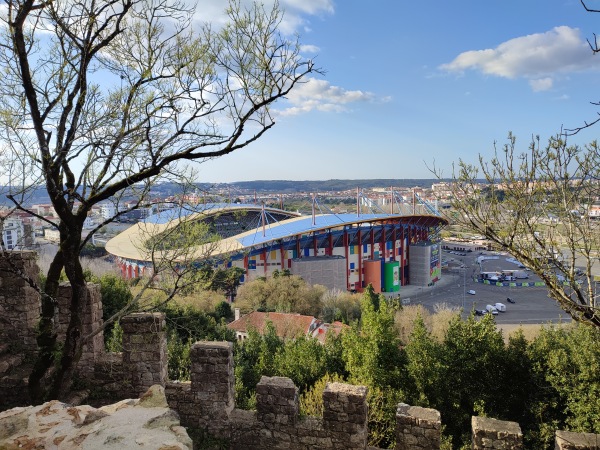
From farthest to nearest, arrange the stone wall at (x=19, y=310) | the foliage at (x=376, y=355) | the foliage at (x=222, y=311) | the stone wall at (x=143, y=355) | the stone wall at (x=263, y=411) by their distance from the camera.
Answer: the foliage at (x=222, y=311)
the foliage at (x=376, y=355)
the stone wall at (x=19, y=310)
the stone wall at (x=143, y=355)
the stone wall at (x=263, y=411)

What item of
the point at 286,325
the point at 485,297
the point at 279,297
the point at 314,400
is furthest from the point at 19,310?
the point at 485,297

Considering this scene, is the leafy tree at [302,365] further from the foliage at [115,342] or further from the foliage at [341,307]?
the foliage at [341,307]

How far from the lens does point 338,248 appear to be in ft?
160

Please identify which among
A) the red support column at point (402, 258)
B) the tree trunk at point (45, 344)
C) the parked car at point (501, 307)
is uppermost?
the tree trunk at point (45, 344)

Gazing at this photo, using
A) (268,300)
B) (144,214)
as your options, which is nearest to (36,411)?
(144,214)

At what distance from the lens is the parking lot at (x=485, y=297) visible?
36.5 meters

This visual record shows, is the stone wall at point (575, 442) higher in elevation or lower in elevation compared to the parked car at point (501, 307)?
higher

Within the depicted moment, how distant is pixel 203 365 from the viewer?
6.02m

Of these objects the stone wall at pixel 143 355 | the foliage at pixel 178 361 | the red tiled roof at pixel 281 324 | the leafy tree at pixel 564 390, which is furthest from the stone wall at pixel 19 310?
the red tiled roof at pixel 281 324

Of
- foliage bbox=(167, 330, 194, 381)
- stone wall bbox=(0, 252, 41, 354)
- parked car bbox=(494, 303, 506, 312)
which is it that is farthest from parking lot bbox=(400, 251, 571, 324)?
stone wall bbox=(0, 252, 41, 354)

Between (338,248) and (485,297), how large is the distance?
17136 millimetres

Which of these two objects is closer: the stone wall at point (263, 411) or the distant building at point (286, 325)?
the stone wall at point (263, 411)

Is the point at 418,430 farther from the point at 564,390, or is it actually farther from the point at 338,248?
the point at 338,248

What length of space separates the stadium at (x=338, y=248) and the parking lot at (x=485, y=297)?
9.02 feet
